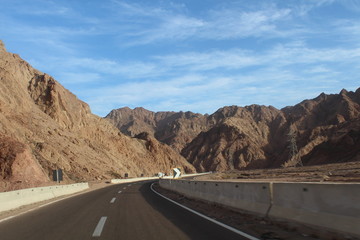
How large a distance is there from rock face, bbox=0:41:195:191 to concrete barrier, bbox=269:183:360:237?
29.1 meters

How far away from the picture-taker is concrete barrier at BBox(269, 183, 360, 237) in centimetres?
683

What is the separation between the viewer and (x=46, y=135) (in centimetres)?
5969

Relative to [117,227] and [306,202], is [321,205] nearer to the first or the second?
[306,202]

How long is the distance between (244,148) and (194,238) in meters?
142

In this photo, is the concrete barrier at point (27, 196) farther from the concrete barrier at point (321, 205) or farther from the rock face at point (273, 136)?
the rock face at point (273, 136)

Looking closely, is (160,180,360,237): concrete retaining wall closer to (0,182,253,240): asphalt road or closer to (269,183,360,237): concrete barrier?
(269,183,360,237): concrete barrier

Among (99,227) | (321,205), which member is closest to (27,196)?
(99,227)

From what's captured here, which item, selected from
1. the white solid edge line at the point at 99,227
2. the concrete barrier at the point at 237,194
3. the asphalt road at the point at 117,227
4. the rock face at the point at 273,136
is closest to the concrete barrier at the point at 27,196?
the asphalt road at the point at 117,227

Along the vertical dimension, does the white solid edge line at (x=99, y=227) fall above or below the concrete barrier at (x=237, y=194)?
below

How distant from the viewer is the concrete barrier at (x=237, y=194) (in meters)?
10.2

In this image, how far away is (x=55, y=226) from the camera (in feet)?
32.8

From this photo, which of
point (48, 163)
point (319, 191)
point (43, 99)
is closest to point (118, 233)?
point (319, 191)

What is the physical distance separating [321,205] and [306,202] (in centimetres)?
53

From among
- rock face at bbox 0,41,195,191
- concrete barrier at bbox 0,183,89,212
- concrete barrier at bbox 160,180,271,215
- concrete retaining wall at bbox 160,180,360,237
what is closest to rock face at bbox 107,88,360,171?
rock face at bbox 0,41,195,191
